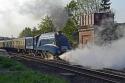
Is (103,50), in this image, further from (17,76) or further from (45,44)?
(17,76)

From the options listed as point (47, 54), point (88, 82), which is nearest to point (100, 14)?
point (47, 54)

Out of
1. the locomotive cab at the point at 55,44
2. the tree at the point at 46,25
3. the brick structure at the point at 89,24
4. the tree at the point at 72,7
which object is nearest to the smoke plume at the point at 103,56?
the locomotive cab at the point at 55,44

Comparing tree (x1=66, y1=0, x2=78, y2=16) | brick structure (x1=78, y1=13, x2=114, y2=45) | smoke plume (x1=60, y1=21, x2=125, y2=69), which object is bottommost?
smoke plume (x1=60, y1=21, x2=125, y2=69)

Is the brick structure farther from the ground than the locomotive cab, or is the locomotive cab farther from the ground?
the brick structure

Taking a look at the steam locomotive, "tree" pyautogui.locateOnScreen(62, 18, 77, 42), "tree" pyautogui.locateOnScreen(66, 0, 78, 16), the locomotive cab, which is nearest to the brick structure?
the steam locomotive

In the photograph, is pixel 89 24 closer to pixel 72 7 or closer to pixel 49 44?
pixel 49 44

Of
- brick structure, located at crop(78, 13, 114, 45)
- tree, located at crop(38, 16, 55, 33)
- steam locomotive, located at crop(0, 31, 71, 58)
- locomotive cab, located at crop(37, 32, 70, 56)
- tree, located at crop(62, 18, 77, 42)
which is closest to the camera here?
locomotive cab, located at crop(37, 32, 70, 56)

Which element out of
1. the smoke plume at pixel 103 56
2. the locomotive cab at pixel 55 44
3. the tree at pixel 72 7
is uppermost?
the tree at pixel 72 7

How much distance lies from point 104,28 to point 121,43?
9538 mm

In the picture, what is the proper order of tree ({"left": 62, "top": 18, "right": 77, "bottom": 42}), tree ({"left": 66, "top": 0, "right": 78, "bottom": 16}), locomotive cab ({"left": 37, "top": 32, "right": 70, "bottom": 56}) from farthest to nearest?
tree ({"left": 66, "top": 0, "right": 78, "bottom": 16}) < tree ({"left": 62, "top": 18, "right": 77, "bottom": 42}) < locomotive cab ({"left": 37, "top": 32, "right": 70, "bottom": 56})

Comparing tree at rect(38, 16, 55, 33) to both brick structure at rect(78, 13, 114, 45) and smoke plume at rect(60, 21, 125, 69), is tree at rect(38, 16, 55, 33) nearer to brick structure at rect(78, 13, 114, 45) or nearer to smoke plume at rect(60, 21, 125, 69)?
brick structure at rect(78, 13, 114, 45)

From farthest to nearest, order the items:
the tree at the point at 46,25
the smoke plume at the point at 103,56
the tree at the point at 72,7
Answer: the tree at the point at 46,25 < the tree at the point at 72,7 < the smoke plume at the point at 103,56

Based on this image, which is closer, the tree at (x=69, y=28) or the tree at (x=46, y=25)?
the tree at (x=69, y=28)

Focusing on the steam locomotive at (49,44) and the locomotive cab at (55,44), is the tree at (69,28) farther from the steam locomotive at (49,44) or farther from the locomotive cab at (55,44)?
the locomotive cab at (55,44)
